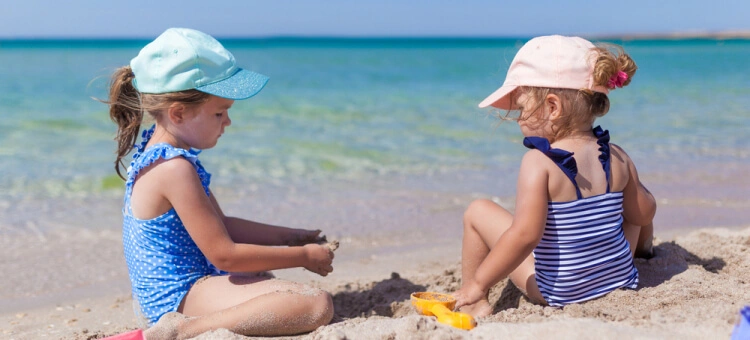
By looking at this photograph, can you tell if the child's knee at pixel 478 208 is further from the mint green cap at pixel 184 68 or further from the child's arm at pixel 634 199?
the mint green cap at pixel 184 68

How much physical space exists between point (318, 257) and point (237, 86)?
0.68 metres

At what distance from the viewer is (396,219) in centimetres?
437

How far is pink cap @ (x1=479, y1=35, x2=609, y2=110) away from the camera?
7.68 ft

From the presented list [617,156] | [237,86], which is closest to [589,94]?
[617,156]

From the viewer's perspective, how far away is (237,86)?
241 centimetres

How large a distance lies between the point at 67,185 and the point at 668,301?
4.41m

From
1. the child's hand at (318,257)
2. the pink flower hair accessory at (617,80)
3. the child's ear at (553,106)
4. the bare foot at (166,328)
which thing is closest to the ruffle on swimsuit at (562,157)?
the child's ear at (553,106)

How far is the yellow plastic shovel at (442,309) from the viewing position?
2.12 meters

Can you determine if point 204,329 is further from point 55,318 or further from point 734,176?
point 734,176

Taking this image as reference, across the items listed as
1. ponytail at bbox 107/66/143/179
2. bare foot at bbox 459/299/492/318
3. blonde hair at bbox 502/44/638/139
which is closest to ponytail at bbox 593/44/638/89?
blonde hair at bbox 502/44/638/139

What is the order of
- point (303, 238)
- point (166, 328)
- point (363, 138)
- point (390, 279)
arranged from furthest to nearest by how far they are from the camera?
point (363, 138) → point (390, 279) → point (303, 238) → point (166, 328)

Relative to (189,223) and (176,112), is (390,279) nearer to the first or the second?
(189,223)

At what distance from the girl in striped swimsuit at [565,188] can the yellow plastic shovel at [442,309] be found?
72mm

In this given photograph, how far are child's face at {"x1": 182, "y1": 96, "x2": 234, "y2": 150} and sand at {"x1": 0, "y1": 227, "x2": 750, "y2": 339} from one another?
68cm
